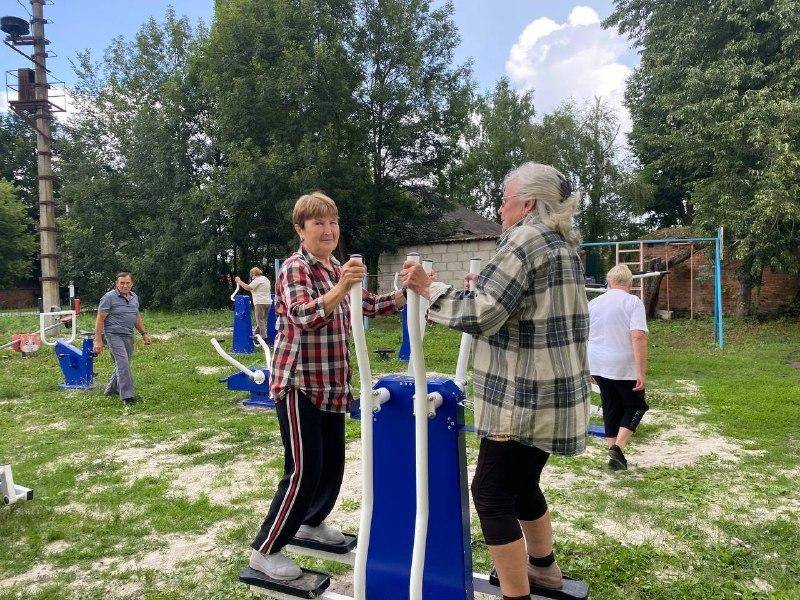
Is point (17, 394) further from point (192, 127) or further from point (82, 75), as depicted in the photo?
point (82, 75)

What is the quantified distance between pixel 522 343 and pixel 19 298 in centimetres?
3865

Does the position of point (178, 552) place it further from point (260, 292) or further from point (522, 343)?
point (260, 292)

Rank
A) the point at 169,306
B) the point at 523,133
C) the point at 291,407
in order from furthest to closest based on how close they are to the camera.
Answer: the point at 523,133
the point at 169,306
the point at 291,407

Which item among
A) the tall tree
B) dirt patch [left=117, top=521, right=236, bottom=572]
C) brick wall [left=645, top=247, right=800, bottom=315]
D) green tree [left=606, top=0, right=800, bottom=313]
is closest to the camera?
dirt patch [left=117, top=521, right=236, bottom=572]

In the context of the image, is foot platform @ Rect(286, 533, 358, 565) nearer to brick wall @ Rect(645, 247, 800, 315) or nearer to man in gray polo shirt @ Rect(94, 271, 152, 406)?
man in gray polo shirt @ Rect(94, 271, 152, 406)

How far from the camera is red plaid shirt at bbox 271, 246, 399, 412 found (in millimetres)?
2238

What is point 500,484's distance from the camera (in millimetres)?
1935

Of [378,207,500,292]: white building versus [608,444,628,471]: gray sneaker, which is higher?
[378,207,500,292]: white building

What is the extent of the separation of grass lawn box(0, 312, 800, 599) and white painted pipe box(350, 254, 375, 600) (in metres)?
0.65

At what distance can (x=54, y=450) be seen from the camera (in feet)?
16.8

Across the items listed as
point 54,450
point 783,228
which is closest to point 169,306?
point 54,450

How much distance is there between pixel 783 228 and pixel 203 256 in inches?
668

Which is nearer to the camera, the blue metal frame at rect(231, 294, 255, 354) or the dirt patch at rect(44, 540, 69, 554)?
the dirt patch at rect(44, 540, 69, 554)

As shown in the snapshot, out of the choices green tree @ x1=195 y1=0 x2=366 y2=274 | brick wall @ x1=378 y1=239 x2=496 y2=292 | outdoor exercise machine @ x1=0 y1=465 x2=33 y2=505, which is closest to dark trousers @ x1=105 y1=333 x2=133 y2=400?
outdoor exercise machine @ x1=0 y1=465 x2=33 y2=505
